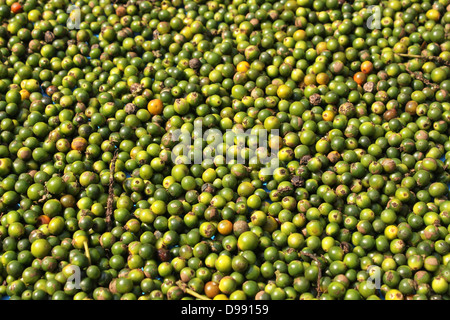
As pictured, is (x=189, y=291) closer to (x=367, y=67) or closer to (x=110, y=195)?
(x=110, y=195)

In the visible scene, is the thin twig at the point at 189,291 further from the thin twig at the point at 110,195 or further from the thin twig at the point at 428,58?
the thin twig at the point at 428,58

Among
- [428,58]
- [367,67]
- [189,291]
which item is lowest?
[189,291]

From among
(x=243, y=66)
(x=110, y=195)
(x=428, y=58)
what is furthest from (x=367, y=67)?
(x=110, y=195)

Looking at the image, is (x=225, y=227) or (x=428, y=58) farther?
(x=428, y=58)

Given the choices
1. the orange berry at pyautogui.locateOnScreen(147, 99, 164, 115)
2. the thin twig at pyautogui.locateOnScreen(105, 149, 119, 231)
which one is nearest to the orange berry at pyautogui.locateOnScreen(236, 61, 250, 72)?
the orange berry at pyautogui.locateOnScreen(147, 99, 164, 115)

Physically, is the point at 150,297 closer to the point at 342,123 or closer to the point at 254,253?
the point at 254,253

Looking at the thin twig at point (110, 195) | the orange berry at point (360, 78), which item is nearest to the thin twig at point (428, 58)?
the orange berry at point (360, 78)

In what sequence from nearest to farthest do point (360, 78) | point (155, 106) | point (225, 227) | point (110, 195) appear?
point (225, 227), point (110, 195), point (155, 106), point (360, 78)

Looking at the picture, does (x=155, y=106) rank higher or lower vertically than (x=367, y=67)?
lower

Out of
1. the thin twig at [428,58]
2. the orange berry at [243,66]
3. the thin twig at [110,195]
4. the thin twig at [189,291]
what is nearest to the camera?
the thin twig at [189,291]

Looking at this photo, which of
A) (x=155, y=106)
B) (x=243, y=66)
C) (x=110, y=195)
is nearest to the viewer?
(x=110, y=195)
